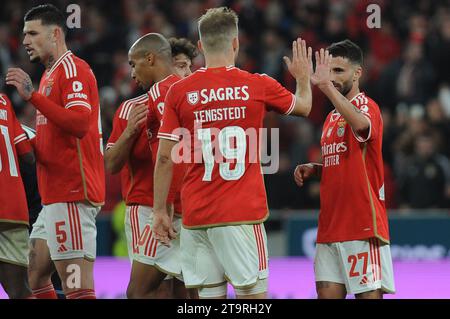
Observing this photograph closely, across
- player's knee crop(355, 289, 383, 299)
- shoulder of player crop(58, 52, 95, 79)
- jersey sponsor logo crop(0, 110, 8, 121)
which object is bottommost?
player's knee crop(355, 289, 383, 299)

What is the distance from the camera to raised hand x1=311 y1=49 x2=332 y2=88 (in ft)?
21.9

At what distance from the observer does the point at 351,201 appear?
6934 millimetres

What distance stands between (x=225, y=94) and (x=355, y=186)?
1.27m

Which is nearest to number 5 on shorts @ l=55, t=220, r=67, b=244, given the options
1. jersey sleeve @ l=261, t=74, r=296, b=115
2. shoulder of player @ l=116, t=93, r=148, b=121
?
shoulder of player @ l=116, t=93, r=148, b=121

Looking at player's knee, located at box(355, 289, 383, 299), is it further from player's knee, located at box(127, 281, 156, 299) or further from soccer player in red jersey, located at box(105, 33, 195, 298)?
player's knee, located at box(127, 281, 156, 299)

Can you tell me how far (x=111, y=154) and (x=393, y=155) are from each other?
23.2 ft

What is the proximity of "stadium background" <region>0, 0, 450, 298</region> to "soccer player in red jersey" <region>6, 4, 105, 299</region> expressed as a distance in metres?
2.70

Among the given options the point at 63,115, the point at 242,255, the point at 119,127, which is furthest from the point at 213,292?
the point at 119,127

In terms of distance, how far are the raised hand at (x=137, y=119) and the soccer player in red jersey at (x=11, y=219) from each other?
807 millimetres

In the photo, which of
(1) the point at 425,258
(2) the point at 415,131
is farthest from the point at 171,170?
(2) the point at 415,131

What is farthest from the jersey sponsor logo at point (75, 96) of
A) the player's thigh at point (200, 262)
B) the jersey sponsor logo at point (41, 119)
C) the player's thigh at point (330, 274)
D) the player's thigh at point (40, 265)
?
the player's thigh at point (330, 274)

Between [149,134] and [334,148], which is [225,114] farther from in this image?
[149,134]

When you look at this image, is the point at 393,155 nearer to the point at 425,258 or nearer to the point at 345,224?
the point at 425,258

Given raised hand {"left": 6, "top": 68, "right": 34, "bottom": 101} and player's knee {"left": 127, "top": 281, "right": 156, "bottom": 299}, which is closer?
raised hand {"left": 6, "top": 68, "right": 34, "bottom": 101}
